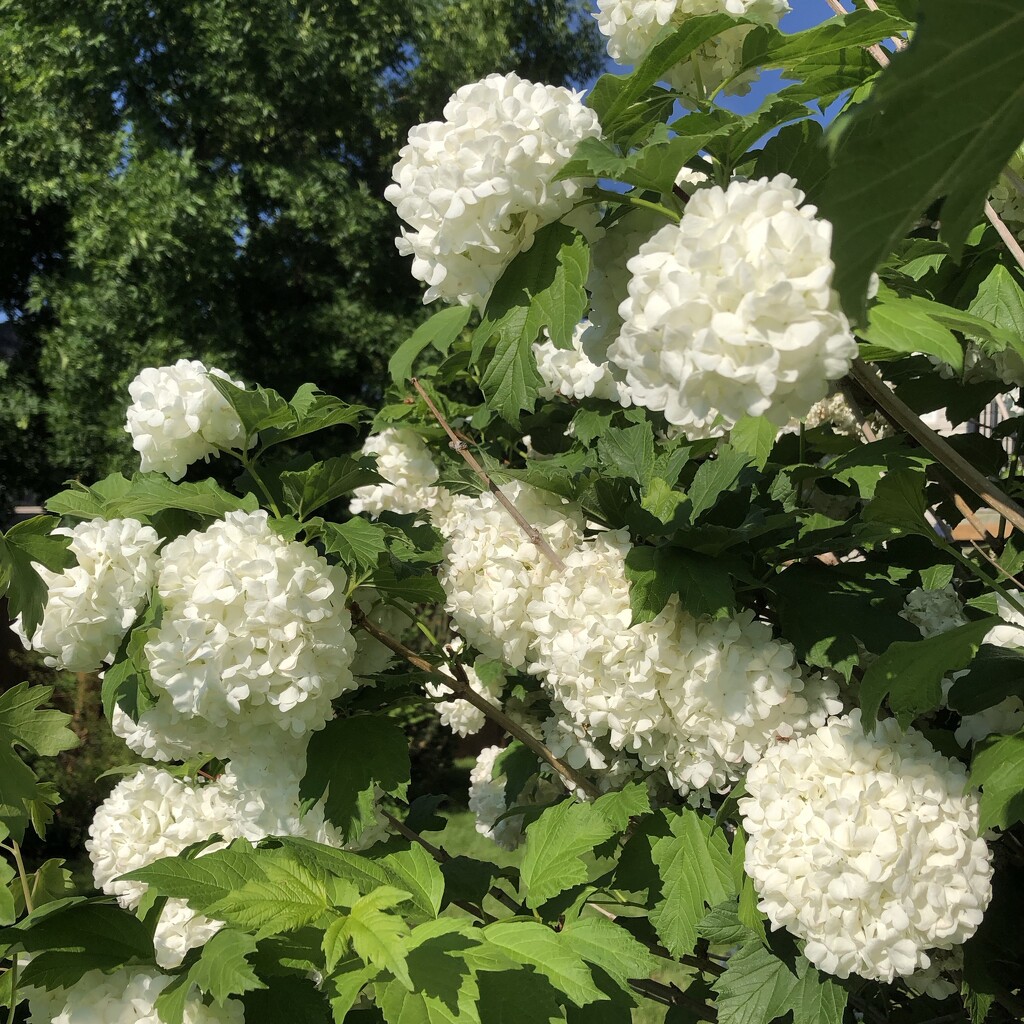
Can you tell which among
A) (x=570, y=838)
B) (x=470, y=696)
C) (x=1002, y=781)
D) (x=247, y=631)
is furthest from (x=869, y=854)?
(x=247, y=631)

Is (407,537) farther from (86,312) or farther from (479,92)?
(86,312)

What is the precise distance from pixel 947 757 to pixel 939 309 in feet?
2.69

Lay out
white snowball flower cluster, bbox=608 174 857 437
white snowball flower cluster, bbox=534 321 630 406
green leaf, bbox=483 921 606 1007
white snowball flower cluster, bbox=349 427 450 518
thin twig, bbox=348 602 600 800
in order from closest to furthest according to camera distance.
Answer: white snowball flower cluster, bbox=608 174 857 437
green leaf, bbox=483 921 606 1007
thin twig, bbox=348 602 600 800
white snowball flower cluster, bbox=534 321 630 406
white snowball flower cluster, bbox=349 427 450 518

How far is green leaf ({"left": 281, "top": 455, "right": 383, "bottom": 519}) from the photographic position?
1.78m

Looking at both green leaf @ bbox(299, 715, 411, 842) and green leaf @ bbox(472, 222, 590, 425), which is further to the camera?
green leaf @ bbox(299, 715, 411, 842)

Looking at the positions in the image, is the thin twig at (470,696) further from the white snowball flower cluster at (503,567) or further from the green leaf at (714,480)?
the green leaf at (714,480)

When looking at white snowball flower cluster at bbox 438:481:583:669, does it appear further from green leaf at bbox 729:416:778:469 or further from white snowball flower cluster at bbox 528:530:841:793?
green leaf at bbox 729:416:778:469

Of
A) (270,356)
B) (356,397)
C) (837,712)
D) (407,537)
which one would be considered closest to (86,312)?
(270,356)

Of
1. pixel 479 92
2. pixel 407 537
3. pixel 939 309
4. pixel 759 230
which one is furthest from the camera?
pixel 407 537

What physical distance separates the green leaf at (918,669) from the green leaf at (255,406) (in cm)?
112

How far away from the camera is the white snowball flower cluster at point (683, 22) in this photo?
1440mm

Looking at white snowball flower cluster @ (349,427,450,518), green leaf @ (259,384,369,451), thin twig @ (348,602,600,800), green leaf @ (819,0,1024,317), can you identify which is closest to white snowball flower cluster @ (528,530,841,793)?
thin twig @ (348,602,600,800)

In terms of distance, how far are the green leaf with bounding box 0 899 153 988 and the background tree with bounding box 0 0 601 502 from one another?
1005 cm

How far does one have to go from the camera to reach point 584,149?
1136 millimetres
